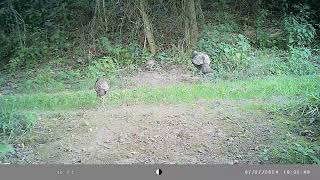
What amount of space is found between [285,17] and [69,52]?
4.51 feet

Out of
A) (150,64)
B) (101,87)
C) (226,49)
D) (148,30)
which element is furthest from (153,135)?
(226,49)

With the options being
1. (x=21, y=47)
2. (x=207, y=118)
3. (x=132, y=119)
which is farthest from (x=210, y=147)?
(x=21, y=47)

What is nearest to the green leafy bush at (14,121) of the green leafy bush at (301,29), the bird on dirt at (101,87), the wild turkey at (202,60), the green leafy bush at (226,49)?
the bird on dirt at (101,87)

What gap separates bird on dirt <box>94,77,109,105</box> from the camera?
3.15m

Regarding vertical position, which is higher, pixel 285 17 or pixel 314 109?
pixel 285 17

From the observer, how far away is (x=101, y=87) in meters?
3.13

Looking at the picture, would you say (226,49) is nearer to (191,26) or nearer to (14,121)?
(191,26)

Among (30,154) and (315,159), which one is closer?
(315,159)

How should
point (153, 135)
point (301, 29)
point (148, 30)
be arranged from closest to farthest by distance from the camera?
point (153, 135) → point (301, 29) → point (148, 30)

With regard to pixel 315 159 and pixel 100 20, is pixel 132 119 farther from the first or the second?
pixel 315 159

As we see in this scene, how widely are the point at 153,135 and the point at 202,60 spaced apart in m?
0.58

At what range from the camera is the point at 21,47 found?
10.9ft

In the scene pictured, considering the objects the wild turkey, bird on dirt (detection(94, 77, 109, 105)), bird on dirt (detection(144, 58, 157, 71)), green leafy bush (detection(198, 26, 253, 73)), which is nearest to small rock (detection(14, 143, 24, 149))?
bird on dirt (detection(94, 77, 109, 105))

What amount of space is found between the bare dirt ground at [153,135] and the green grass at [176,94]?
46 millimetres
